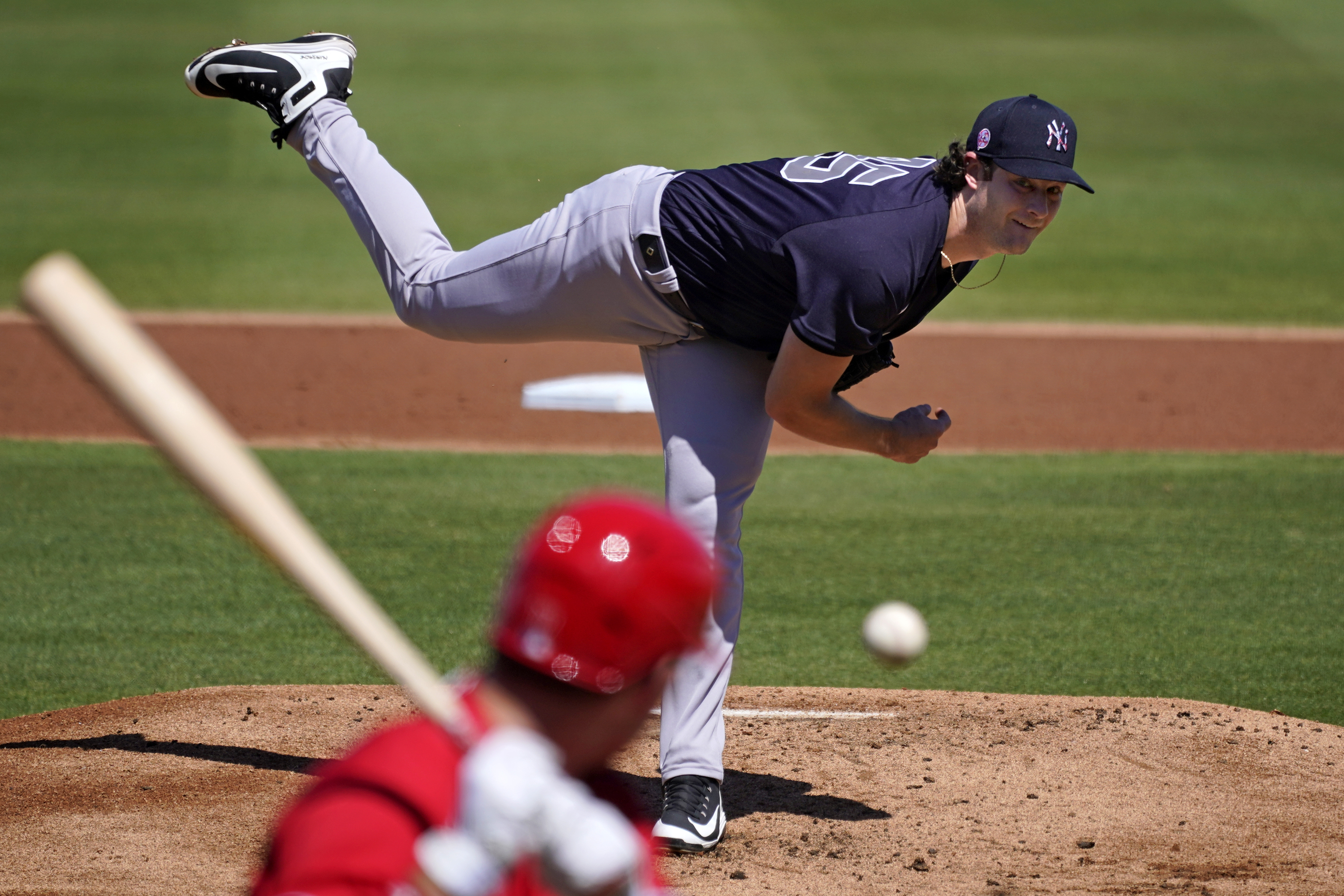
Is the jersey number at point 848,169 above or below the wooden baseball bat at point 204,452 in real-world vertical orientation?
above

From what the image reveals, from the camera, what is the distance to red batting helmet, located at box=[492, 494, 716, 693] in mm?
1613

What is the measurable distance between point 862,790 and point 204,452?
3.21 m

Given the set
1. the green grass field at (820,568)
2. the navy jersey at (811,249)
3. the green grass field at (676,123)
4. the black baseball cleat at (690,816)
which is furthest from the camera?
the green grass field at (676,123)

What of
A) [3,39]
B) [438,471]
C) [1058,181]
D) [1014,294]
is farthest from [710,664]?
[3,39]

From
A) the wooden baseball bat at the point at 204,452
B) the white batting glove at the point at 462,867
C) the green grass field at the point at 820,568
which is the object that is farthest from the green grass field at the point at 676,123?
the white batting glove at the point at 462,867

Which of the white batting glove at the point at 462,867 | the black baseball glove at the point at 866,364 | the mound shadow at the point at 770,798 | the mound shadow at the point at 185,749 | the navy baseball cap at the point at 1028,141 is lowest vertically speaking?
the mound shadow at the point at 185,749

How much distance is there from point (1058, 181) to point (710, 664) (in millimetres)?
1583

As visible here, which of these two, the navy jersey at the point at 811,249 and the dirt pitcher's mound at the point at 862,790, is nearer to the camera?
the navy jersey at the point at 811,249

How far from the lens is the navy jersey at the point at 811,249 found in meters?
3.56

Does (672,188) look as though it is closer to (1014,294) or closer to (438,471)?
(438,471)

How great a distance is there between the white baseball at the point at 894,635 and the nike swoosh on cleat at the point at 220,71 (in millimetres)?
2329

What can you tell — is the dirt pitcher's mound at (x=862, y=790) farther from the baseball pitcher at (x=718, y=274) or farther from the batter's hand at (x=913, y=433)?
the batter's hand at (x=913, y=433)

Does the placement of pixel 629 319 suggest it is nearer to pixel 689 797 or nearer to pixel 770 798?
pixel 689 797

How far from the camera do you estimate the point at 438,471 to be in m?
8.40
